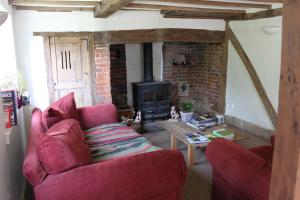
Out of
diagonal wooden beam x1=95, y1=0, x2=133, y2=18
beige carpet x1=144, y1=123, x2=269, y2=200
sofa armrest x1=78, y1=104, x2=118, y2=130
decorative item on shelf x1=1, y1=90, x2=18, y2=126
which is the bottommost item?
beige carpet x1=144, y1=123, x2=269, y2=200

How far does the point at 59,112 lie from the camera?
2670 mm

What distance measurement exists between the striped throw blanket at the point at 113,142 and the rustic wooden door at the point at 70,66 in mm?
994

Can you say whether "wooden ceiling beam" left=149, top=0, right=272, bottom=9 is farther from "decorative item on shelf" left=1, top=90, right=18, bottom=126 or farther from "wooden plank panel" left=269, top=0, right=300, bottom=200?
"wooden plank panel" left=269, top=0, right=300, bottom=200

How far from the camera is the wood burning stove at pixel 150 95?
16.1ft

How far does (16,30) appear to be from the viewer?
12.1 ft

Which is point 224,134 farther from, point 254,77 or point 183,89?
point 183,89

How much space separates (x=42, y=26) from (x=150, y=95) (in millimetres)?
2207

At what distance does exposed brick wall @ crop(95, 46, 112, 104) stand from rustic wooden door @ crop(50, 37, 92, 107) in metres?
0.14

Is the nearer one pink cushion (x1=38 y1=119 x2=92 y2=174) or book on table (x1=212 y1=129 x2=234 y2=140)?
pink cushion (x1=38 y1=119 x2=92 y2=174)

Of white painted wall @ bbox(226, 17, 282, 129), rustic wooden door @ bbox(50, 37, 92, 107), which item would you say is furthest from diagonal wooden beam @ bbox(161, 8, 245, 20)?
rustic wooden door @ bbox(50, 37, 92, 107)

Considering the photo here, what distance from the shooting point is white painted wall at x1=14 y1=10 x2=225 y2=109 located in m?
3.73

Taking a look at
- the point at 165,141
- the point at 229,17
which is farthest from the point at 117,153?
the point at 229,17

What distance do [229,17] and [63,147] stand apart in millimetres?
3923

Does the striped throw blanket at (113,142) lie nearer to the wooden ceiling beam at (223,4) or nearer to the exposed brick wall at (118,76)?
the exposed brick wall at (118,76)
